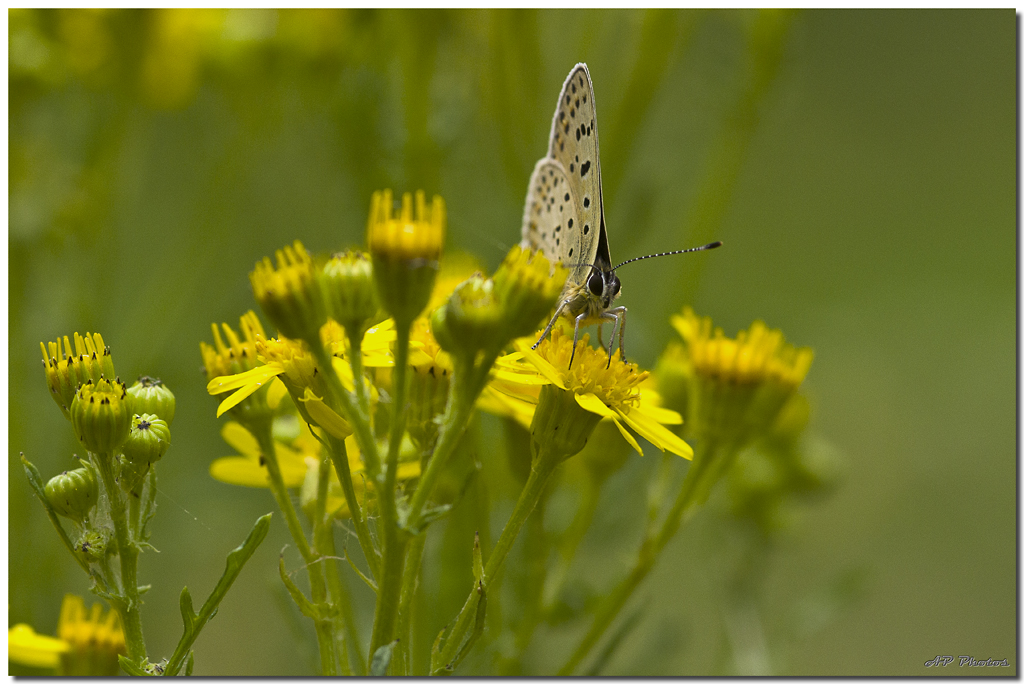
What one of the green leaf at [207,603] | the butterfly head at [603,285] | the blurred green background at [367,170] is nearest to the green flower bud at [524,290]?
the green leaf at [207,603]

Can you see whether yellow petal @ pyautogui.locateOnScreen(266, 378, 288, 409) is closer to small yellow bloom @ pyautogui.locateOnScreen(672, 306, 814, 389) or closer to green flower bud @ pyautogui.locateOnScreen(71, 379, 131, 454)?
green flower bud @ pyautogui.locateOnScreen(71, 379, 131, 454)

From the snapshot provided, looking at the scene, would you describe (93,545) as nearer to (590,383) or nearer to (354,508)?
(354,508)

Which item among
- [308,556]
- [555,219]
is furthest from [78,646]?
[555,219]

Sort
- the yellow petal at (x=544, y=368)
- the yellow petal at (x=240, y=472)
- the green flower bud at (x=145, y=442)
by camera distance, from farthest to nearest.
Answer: the yellow petal at (x=240, y=472), the yellow petal at (x=544, y=368), the green flower bud at (x=145, y=442)

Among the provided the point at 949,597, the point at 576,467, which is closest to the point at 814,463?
the point at 576,467

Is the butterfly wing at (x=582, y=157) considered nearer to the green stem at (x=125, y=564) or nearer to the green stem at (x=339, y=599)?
the green stem at (x=339, y=599)

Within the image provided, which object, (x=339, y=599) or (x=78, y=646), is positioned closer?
(x=339, y=599)

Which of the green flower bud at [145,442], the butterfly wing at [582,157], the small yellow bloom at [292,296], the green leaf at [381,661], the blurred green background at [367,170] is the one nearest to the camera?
the green leaf at [381,661]
